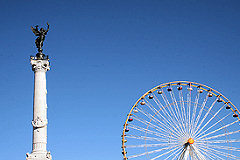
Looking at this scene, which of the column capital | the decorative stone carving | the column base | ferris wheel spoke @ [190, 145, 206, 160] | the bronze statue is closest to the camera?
the column base

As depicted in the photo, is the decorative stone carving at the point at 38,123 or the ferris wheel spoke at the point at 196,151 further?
the ferris wheel spoke at the point at 196,151

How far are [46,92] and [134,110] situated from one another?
33.8 ft

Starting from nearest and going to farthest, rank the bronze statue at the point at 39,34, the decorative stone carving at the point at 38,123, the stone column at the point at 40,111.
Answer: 1. the stone column at the point at 40,111
2. the decorative stone carving at the point at 38,123
3. the bronze statue at the point at 39,34

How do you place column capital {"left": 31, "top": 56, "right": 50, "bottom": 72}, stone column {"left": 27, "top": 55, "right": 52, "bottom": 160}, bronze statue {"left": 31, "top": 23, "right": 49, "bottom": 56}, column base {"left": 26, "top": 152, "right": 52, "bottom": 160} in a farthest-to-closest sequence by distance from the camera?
bronze statue {"left": 31, "top": 23, "right": 49, "bottom": 56}, column capital {"left": 31, "top": 56, "right": 50, "bottom": 72}, stone column {"left": 27, "top": 55, "right": 52, "bottom": 160}, column base {"left": 26, "top": 152, "right": 52, "bottom": 160}

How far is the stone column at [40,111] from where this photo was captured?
46.1 metres

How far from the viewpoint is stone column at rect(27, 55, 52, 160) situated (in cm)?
4606

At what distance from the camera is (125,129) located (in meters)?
53.6

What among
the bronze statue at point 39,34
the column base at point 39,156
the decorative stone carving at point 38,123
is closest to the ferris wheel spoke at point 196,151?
the column base at point 39,156

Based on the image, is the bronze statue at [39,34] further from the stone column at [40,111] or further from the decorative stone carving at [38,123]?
the decorative stone carving at [38,123]

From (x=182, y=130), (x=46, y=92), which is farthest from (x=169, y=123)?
(x=46, y=92)

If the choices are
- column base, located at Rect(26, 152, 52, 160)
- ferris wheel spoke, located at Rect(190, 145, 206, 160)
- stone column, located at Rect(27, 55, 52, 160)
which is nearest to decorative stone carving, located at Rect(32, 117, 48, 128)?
stone column, located at Rect(27, 55, 52, 160)

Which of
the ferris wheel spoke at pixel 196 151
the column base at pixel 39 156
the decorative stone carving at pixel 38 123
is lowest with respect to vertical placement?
the column base at pixel 39 156

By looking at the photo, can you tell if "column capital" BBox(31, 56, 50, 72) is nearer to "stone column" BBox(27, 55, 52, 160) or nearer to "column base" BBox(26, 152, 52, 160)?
"stone column" BBox(27, 55, 52, 160)

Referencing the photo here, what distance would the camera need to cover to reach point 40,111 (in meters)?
47.5
